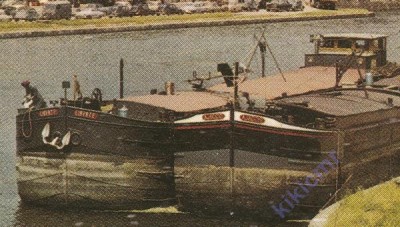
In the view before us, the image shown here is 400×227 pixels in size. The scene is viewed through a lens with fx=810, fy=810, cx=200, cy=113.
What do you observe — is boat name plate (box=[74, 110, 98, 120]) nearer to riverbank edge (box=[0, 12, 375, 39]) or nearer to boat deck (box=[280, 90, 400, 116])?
boat deck (box=[280, 90, 400, 116])

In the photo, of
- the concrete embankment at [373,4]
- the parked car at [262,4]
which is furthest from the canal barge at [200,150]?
the concrete embankment at [373,4]

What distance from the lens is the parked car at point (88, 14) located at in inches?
4458

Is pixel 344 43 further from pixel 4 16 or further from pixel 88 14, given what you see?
pixel 88 14

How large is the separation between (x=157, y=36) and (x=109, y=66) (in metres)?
27.8

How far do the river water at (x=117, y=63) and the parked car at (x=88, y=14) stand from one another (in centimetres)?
1315

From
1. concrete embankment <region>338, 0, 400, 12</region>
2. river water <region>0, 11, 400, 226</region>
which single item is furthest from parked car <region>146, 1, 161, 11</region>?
concrete embankment <region>338, 0, 400, 12</region>

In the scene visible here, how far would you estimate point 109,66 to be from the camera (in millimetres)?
73000

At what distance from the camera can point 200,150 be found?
1003 inches

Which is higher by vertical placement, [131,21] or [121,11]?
[121,11]

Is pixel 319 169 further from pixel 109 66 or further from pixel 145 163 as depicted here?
pixel 109 66

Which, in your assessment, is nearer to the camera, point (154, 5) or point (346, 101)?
point (346, 101)

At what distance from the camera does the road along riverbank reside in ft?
316

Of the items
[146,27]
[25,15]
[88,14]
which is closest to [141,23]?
[146,27]

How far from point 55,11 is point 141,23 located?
11.8 meters
